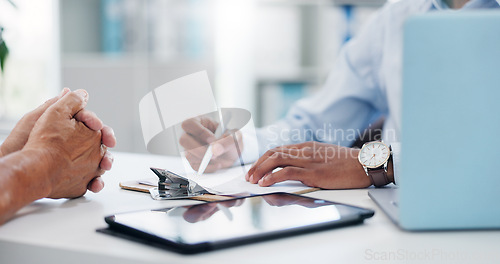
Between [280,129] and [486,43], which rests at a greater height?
[486,43]

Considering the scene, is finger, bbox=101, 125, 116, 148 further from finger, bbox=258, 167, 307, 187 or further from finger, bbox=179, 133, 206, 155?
finger, bbox=258, 167, 307, 187

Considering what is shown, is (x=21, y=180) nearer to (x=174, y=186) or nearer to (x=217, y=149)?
Result: (x=174, y=186)

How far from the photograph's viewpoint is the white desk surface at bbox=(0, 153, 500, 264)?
49cm

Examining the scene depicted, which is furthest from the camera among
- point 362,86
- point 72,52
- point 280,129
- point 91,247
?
point 72,52

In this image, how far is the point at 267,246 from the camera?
1.69ft

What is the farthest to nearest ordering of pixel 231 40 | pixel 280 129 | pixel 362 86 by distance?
pixel 231 40, pixel 362 86, pixel 280 129

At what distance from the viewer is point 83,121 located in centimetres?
A: 76

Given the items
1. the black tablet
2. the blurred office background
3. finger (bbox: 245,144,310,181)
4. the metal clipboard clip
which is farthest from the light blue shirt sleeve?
the blurred office background

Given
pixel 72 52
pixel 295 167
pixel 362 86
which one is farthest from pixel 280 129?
pixel 72 52

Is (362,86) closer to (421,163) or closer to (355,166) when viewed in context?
(355,166)

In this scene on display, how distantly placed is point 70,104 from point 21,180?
152 millimetres

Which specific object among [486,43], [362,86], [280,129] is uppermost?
[486,43]

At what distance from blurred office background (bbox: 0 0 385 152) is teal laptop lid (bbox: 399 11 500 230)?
7.50 ft

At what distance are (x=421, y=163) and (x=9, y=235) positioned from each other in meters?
0.44
